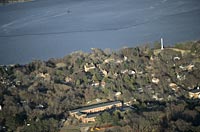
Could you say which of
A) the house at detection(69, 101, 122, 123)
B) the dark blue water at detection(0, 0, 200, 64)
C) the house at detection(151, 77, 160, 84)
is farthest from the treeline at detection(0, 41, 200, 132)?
the dark blue water at detection(0, 0, 200, 64)

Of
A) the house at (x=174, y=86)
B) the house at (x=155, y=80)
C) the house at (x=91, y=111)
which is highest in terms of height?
the house at (x=155, y=80)

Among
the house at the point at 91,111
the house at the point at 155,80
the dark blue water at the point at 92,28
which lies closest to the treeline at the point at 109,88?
the house at the point at 155,80

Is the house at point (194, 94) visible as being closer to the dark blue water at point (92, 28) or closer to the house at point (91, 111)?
the house at point (91, 111)

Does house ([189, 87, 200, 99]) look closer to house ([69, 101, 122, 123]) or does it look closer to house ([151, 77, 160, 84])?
house ([151, 77, 160, 84])

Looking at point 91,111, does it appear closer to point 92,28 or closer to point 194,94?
point 194,94

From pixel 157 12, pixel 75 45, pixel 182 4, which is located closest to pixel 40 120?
pixel 75 45

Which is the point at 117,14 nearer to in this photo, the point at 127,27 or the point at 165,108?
the point at 127,27
